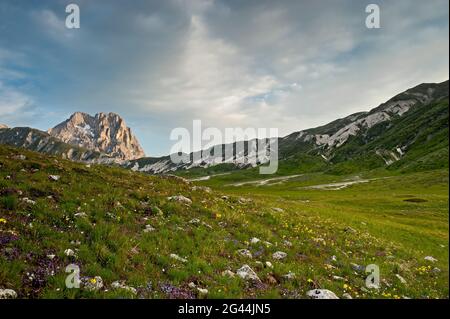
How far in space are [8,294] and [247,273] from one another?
23.0 feet

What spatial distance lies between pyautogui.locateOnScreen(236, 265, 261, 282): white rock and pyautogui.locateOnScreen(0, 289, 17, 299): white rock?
657 cm

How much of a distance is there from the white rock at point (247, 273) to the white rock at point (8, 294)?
657cm

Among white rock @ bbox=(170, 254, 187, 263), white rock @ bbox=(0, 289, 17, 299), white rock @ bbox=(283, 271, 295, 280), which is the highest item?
white rock @ bbox=(0, 289, 17, 299)

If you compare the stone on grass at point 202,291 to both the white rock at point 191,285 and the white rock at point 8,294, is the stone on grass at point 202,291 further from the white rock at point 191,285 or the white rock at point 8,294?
the white rock at point 8,294

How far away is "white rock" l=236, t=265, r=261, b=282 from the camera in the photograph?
10.6 meters

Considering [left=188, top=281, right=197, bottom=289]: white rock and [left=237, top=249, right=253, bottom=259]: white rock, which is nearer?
[left=188, top=281, right=197, bottom=289]: white rock

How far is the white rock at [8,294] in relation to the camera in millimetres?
7039

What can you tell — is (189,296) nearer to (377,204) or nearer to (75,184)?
(75,184)

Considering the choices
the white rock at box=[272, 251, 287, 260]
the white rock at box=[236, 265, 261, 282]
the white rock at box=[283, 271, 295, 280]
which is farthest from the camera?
the white rock at box=[272, 251, 287, 260]

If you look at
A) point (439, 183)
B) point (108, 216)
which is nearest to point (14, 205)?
point (108, 216)

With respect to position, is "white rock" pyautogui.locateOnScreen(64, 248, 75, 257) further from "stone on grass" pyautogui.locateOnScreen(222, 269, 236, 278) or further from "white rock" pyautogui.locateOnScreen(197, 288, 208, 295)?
"stone on grass" pyautogui.locateOnScreen(222, 269, 236, 278)

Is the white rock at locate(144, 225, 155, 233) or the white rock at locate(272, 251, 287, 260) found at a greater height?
the white rock at locate(144, 225, 155, 233)

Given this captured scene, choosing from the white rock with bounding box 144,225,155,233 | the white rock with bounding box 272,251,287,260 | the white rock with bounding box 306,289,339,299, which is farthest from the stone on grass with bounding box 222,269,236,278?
the white rock with bounding box 144,225,155,233
